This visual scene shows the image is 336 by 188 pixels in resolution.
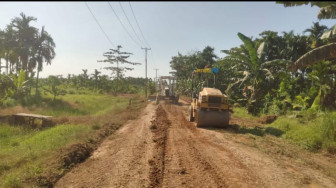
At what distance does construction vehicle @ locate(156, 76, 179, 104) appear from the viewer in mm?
27125

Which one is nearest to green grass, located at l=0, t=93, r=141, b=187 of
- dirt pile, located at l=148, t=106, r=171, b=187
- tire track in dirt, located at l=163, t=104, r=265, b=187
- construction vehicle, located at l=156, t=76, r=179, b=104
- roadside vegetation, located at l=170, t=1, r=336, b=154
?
dirt pile, located at l=148, t=106, r=171, b=187

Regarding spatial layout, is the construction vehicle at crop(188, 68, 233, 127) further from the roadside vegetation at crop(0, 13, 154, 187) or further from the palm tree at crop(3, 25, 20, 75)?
the palm tree at crop(3, 25, 20, 75)

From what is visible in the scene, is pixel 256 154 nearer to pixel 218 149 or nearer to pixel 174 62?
pixel 218 149

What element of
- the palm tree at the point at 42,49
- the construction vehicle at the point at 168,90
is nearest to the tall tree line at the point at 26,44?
the palm tree at the point at 42,49

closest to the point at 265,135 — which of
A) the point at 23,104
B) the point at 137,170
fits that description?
the point at 137,170

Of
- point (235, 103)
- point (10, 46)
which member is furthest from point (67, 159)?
point (10, 46)

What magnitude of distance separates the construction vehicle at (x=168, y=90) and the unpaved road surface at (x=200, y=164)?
1586 cm

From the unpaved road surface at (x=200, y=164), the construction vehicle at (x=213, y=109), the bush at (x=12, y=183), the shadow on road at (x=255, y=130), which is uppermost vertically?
the construction vehicle at (x=213, y=109)

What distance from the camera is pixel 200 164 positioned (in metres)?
7.38

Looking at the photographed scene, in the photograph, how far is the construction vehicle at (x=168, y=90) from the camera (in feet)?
89.0

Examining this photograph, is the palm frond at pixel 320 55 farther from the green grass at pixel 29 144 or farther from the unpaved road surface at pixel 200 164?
the green grass at pixel 29 144

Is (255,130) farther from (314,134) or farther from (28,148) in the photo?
(28,148)

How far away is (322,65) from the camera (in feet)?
50.8

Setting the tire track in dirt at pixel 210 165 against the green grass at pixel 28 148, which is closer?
the tire track in dirt at pixel 210 165
